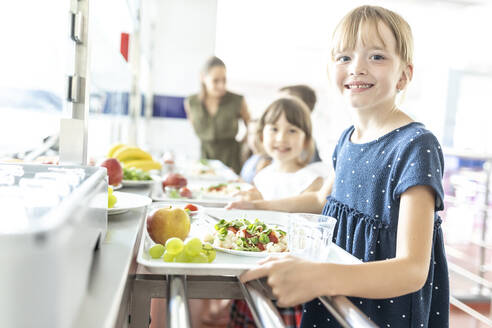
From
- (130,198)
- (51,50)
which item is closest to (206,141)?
(51,50)

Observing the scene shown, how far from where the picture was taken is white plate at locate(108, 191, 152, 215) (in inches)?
38.0

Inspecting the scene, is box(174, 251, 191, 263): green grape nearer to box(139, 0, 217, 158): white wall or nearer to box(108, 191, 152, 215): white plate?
box(108, 191, 152, 215): white plate

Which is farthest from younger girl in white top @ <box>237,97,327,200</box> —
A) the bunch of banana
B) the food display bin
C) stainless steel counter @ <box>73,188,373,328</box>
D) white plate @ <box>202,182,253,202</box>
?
the food display bin

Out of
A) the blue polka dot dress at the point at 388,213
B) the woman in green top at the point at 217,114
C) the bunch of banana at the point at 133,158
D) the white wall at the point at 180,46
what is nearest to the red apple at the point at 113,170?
the bunch of banana at the point at 133,158

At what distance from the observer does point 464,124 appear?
25.0 ft

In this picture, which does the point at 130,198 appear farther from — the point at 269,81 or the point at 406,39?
the point at 269,81

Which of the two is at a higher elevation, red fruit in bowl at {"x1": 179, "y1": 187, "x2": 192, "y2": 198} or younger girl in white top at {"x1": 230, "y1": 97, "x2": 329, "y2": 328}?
younger girl in white top at {"x1": 230, "y1": 97, "x2": 329, "y2": 328}

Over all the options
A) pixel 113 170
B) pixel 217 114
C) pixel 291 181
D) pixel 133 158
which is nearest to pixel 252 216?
pixel 113 170

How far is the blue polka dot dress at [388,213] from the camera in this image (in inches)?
35.1

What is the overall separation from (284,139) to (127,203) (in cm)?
126

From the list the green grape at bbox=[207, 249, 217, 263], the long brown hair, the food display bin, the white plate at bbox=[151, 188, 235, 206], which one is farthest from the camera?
the long brown hair

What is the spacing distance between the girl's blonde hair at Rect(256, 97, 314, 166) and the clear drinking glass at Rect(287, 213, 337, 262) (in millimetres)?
1414

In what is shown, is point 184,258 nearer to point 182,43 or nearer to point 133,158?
point 133,158

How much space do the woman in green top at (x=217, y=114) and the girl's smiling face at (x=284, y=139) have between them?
1.56 meters
